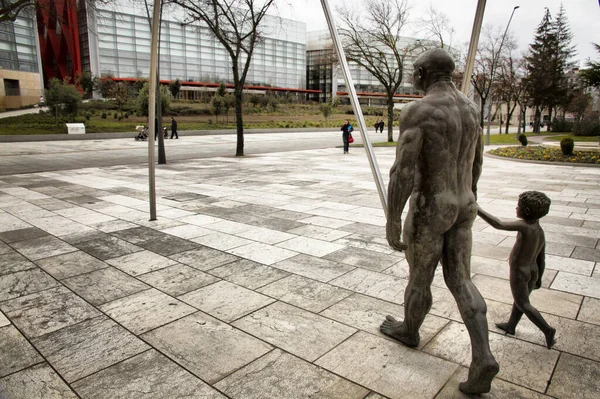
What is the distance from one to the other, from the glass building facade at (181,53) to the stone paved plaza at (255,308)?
50.8m

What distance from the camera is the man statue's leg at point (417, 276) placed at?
3109 mm

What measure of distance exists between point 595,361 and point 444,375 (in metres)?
1.24

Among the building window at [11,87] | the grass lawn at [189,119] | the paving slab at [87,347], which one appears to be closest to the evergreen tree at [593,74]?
the paving slab at [87,347]

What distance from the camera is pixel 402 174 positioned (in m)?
2.91

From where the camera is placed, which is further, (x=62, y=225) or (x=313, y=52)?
(x=313, y=52)

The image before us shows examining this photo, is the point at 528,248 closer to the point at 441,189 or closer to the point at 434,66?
the point at 441,189

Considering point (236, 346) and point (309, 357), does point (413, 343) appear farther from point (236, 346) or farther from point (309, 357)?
point (236, 346)

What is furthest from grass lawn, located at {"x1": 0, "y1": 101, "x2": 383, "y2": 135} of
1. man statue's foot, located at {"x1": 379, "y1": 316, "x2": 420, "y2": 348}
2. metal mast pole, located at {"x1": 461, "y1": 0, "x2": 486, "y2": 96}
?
metal mast pole, located at {"x1": 461, "y1": 0, "x2": 486, "y2": 96}

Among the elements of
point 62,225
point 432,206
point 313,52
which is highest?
point 313,52

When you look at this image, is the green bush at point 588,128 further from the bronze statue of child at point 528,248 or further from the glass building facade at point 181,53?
the bronze statue of child at point 528,248

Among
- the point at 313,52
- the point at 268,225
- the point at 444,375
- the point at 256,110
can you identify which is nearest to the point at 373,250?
the point at 268,225

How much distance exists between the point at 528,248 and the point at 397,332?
49.4 inches

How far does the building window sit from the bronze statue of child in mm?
58982

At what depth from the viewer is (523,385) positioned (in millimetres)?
3045
